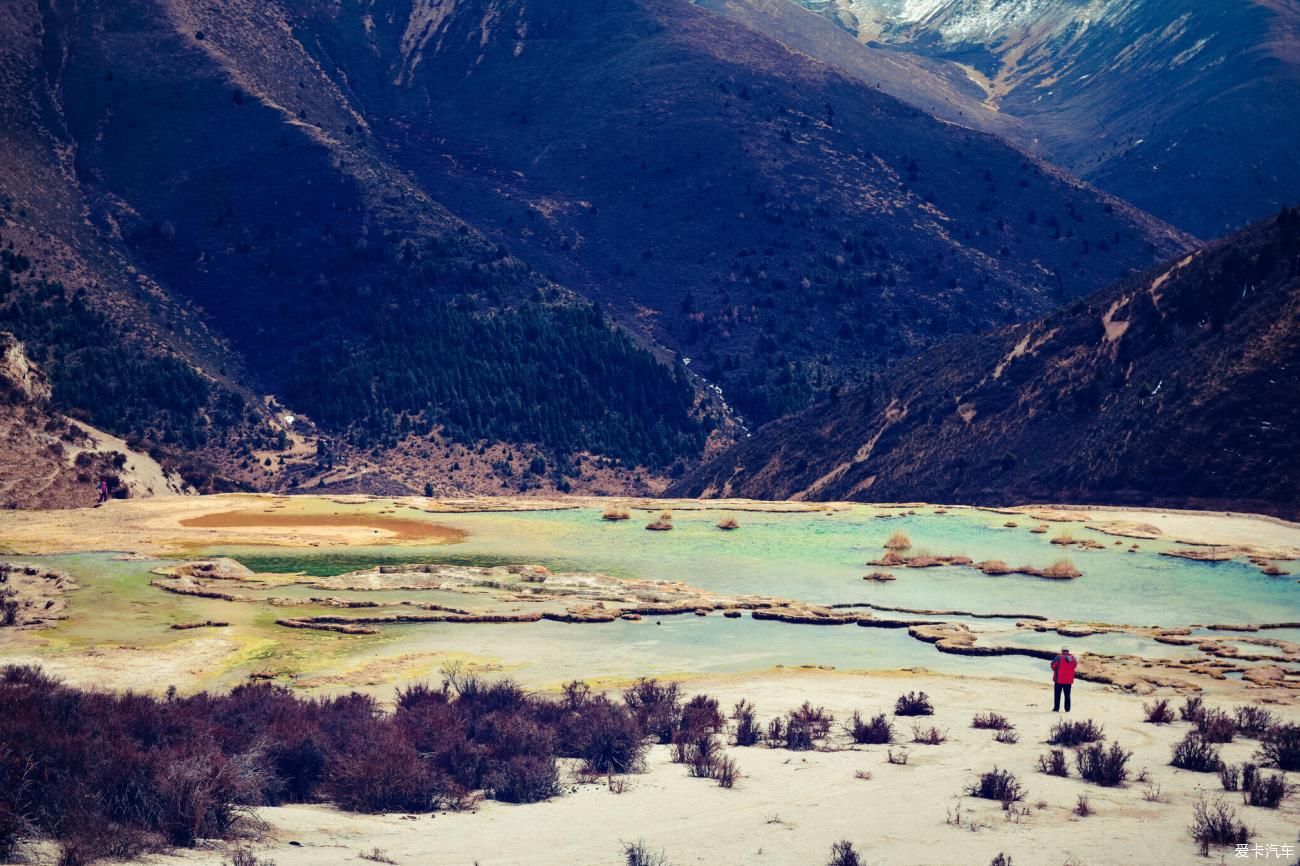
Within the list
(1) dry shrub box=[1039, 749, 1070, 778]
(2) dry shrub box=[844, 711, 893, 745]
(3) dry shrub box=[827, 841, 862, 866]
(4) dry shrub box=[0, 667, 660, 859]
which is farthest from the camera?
(2) dry shrub box=[844, 711, 893, 745]

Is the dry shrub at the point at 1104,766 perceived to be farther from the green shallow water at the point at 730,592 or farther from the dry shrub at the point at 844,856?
the green shallow water at the point at 730,592

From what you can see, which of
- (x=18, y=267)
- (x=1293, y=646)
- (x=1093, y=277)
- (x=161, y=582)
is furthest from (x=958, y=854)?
(x=1093, y=277)

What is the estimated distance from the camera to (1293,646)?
33.8 metres

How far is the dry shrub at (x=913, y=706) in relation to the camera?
87.1 ft

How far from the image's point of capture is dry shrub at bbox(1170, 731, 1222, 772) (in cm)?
2208

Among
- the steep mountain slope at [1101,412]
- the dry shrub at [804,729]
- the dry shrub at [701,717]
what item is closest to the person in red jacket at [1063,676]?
the dry shrub at [804,729]

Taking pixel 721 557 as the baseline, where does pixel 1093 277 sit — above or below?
above

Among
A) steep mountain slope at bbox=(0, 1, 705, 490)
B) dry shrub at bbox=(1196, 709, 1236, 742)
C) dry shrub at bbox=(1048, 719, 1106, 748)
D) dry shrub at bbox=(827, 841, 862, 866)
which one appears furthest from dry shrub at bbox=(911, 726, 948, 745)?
steep mountain slope at bbox=(0, 1, 705, 490)

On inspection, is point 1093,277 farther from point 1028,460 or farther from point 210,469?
point 210,469

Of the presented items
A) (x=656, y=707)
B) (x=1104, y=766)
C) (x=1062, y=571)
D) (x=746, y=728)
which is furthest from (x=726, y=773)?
(x=1062, y=571)

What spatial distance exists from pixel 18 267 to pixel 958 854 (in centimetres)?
9025

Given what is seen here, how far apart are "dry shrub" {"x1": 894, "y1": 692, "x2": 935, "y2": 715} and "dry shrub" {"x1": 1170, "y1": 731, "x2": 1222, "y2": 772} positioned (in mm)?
4896

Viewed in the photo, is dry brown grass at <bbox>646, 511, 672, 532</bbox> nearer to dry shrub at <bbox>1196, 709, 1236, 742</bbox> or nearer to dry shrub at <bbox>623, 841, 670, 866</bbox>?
dry shrub at <bbox>1196, 709, 1236, 742</bbox>

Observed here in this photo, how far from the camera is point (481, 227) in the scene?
4811 inches
